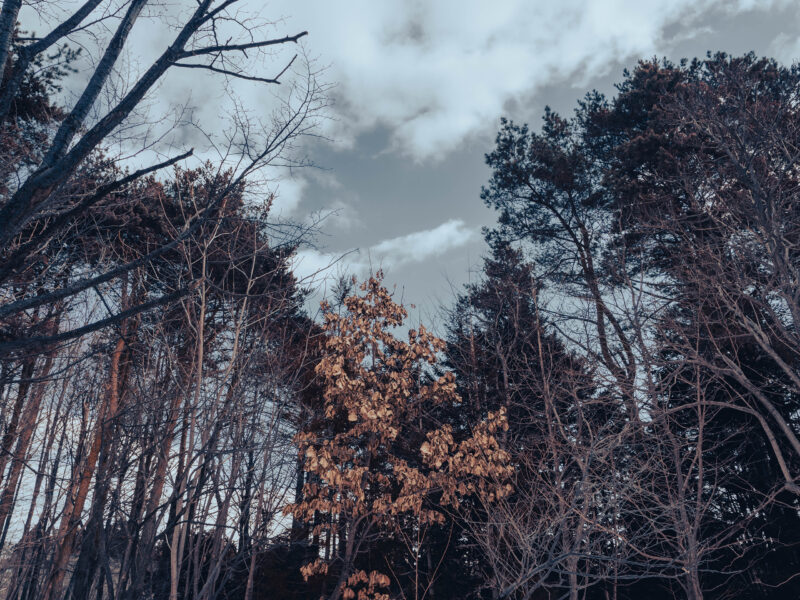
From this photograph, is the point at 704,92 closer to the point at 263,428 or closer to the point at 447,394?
the point at 447,394

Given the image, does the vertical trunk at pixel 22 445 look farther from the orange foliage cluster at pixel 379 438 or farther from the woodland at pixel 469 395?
the orange foliage cluster at pixel 379 438

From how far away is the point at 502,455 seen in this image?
954cm

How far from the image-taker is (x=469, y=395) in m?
13.7

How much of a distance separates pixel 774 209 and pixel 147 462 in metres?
10.3

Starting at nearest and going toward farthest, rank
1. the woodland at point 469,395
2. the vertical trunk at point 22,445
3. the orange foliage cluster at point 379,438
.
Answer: the woodland at point 469,395, the orange foliage cluster at point 379,438, the vertical trunk at point 22,445

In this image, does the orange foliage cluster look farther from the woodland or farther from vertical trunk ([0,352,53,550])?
vertical trunk ([0,352,53,550])

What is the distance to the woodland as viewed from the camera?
631 centimetres

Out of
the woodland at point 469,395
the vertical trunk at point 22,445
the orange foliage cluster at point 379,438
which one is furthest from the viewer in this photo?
the vertical trunk at point 22,445

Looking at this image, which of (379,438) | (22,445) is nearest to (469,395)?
(379,438)

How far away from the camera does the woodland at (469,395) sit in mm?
6312

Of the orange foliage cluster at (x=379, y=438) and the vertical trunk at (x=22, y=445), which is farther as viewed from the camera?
the vertical trunk at (x=22, y=445)

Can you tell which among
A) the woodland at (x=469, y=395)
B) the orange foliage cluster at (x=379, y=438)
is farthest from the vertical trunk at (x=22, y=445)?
the orange foliage cluster at (x=379, y=438)

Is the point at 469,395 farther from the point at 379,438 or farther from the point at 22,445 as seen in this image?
the point at 22,445

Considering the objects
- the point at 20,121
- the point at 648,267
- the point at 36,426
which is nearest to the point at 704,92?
the point at 648,267
